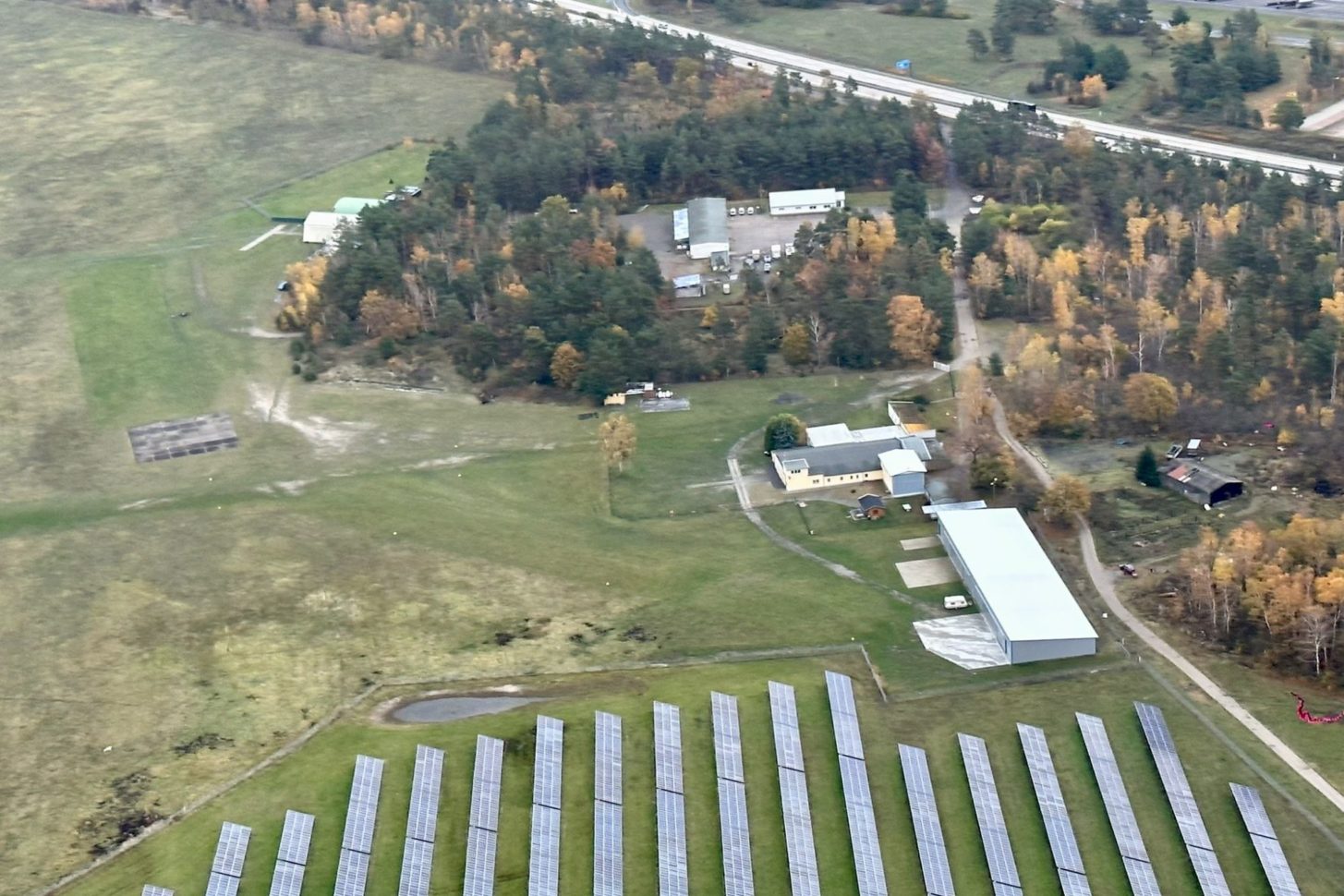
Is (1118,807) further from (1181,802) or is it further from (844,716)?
(844,716)

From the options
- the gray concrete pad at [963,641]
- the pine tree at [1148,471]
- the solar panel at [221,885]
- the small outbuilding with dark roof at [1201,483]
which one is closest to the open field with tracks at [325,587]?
the solar panel at [221,885]

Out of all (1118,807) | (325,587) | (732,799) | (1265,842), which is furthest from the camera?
(325,587)

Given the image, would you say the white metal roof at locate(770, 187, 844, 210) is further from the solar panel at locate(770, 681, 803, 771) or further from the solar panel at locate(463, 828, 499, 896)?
the solar panel at locate(463, 828, 499, 896)

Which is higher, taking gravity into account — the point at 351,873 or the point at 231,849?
the point at 231,849

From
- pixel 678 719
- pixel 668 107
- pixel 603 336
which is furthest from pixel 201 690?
pixel 668 107

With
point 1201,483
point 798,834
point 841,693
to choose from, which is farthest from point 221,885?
point 1201,483

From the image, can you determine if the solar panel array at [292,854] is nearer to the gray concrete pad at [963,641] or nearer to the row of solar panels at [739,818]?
the row of solar panels at [739,818]

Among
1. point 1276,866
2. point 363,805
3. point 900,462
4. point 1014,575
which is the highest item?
point 900,462

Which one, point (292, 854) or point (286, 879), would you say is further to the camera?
point (292, 854)
